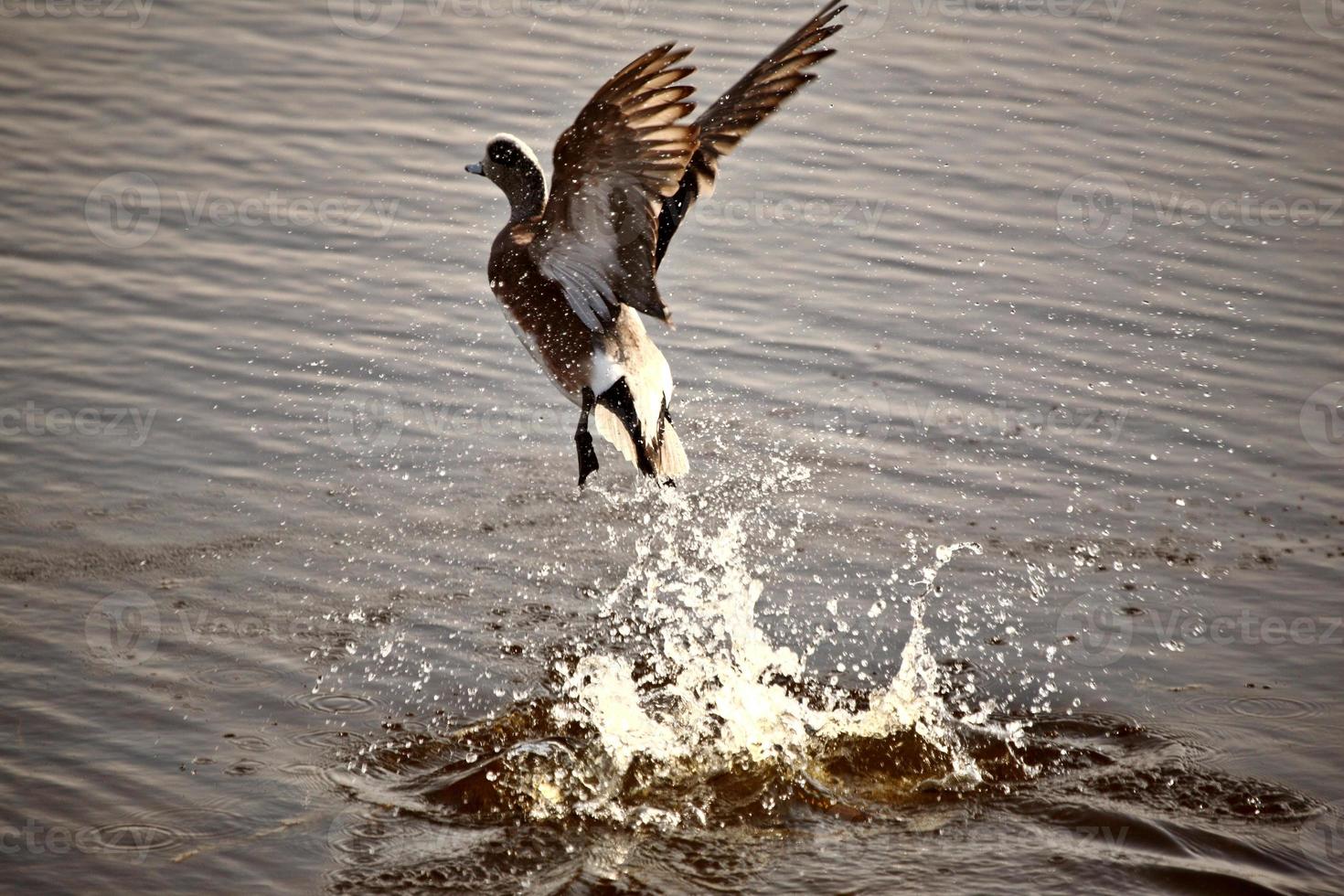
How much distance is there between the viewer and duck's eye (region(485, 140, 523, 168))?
5.69 m

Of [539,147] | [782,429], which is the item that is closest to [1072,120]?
[539,147]

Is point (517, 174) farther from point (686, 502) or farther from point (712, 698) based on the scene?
point (712, 698)

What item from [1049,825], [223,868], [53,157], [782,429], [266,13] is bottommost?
[223,868]

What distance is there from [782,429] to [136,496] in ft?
9.23

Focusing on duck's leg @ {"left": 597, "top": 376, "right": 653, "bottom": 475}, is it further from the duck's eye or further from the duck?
the duck's eye

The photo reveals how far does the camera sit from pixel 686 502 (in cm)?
643

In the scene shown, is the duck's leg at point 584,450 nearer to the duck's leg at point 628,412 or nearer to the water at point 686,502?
the duck's leg at point 628,412

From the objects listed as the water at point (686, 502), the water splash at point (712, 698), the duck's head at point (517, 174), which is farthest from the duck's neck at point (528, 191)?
the water splash at point (712, 698)

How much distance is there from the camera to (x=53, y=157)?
8852mm

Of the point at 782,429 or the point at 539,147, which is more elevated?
the point at 539,147

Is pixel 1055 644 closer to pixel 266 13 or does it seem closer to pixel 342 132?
pixel 342 132

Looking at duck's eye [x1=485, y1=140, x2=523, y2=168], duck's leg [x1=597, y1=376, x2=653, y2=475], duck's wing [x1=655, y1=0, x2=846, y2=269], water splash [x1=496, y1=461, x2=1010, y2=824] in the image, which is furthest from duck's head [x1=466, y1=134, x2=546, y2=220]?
water splash [x1=496, y1=461, x2=1010, y2=824]

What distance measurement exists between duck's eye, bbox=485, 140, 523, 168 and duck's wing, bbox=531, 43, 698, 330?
0.61 metres

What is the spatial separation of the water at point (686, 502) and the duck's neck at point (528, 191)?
1238 millimetres
